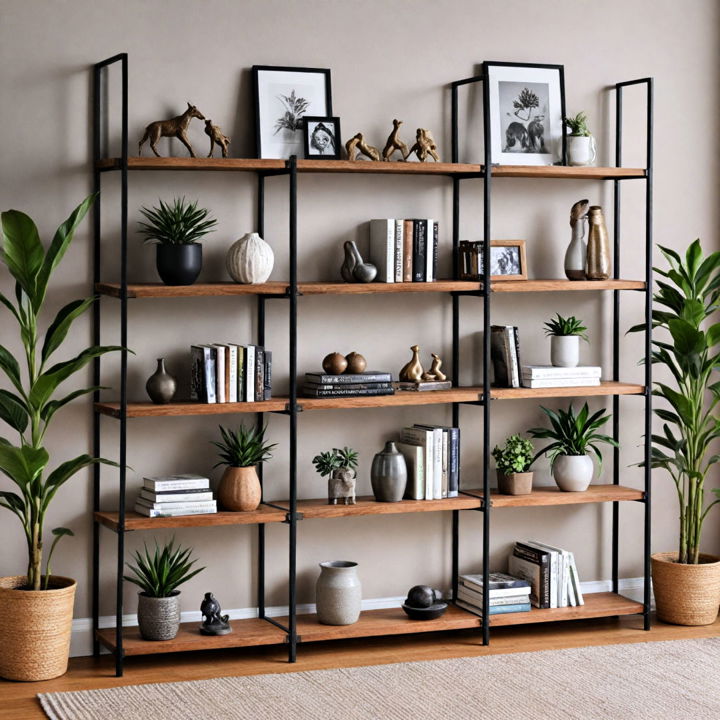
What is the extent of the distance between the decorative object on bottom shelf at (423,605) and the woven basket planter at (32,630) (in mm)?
1340

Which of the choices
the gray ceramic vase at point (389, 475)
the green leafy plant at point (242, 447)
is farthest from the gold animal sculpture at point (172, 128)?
the gray ceramic vase at point (389, 475)

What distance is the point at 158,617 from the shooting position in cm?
451

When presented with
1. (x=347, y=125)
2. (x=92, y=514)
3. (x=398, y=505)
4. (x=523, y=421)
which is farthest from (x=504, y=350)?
(x=92, y=514)

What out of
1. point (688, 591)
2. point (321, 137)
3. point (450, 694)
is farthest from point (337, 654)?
point (321, 137)

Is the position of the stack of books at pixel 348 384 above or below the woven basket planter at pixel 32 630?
above

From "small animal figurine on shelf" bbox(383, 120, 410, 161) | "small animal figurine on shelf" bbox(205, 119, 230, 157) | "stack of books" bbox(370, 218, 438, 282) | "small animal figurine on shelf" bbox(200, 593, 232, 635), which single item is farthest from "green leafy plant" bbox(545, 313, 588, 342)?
"small animal figurine on shelf" bbox(200, 593, 232, 635)

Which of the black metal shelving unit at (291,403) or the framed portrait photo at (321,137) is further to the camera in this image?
the framed portrait photo at (321,137)

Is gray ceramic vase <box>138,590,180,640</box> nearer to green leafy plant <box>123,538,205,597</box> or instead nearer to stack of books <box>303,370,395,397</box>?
green leafy plant <box>123,538,205,597</box>

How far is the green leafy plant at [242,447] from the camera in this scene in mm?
4660

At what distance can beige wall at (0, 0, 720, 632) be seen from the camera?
4602 millimetres

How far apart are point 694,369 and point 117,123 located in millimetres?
2501

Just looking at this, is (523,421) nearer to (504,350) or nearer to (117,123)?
(504,350)

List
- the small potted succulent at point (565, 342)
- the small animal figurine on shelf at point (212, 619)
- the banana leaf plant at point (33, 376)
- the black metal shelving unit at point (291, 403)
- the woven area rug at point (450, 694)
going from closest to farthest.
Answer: the woven area rug at point (450, 694) → the banana leaf plant at point (33, 376) → the black metal shelving unit at point (291, 403) → the small animal figurine on shelf at point (212, 619) → the small potted succulent at point (565, 342)

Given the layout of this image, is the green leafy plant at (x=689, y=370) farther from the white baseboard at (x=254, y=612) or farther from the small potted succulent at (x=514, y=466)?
the small potted succulent at (x=514, y=466)
